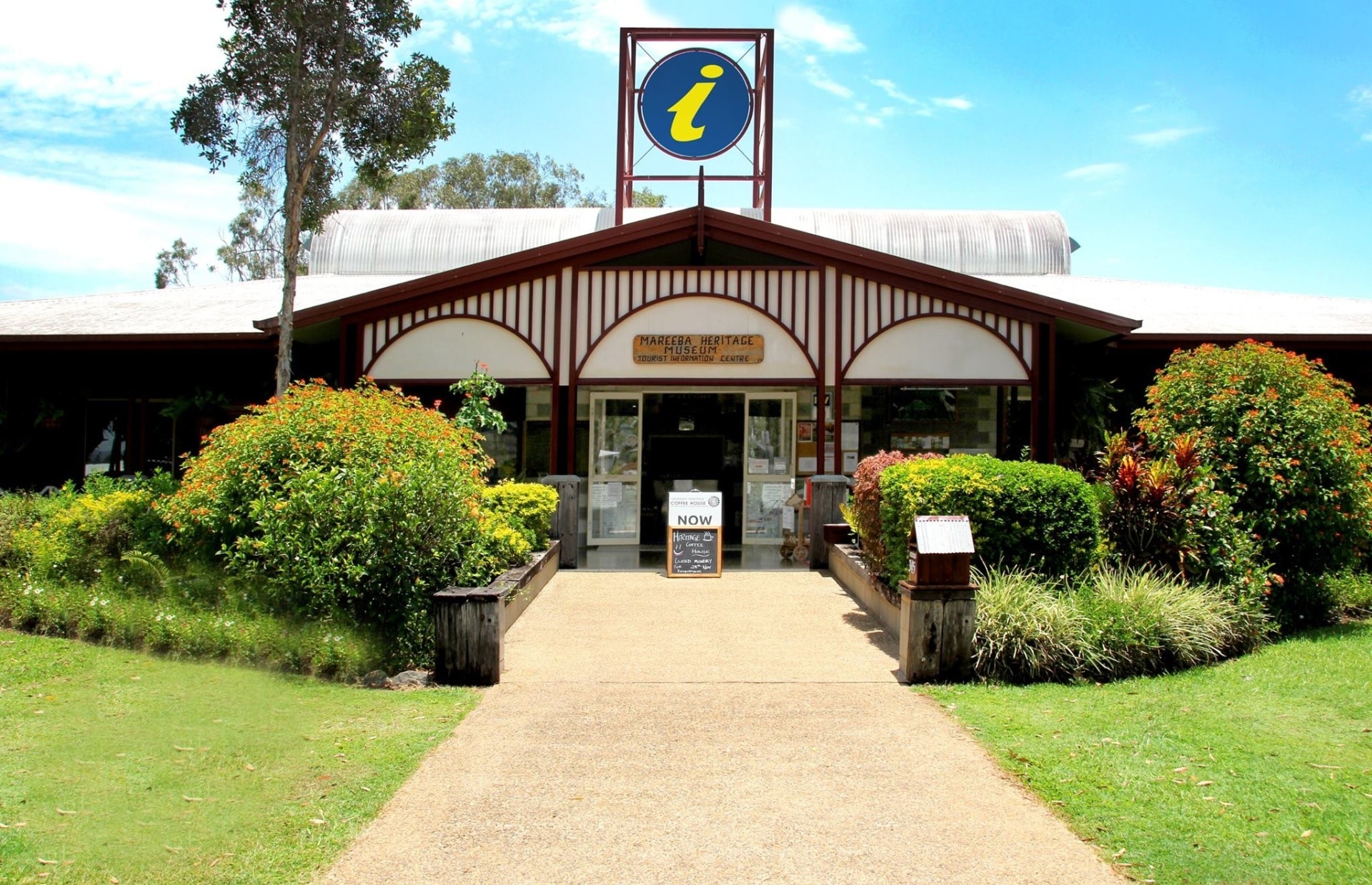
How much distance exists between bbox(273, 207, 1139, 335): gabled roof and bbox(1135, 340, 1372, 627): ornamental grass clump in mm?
3568

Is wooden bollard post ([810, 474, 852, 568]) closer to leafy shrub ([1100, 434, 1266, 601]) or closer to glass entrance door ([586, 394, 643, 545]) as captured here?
glass entrance door ([586, 394, 643, 545])

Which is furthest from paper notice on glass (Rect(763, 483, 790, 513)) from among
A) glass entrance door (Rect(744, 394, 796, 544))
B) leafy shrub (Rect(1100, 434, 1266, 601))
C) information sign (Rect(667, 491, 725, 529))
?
leafy shrub (Rect(1100, 434, 1266, 601))

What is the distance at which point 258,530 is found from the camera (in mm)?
8250

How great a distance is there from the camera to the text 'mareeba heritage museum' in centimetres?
1377

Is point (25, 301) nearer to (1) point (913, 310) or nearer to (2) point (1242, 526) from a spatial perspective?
(1) point (913, 310)

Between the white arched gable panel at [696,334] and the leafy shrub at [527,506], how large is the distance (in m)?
2.32

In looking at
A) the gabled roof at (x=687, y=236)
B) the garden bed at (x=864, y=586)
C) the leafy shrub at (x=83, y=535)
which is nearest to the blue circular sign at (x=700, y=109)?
the gabled roof at (x=687, y=236)

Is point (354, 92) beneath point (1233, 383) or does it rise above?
above

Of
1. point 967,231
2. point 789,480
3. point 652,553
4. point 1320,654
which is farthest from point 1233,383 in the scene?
point 967,231

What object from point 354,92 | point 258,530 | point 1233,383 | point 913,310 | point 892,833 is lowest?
point 892,833

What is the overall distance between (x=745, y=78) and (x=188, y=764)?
42.4 feet

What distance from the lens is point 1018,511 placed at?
8.61 m

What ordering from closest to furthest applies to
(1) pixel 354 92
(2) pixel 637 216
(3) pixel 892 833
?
(3) pixel 892 833, (1) pixel 354 92, (2) pixel 637 216

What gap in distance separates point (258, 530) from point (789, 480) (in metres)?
8.86
